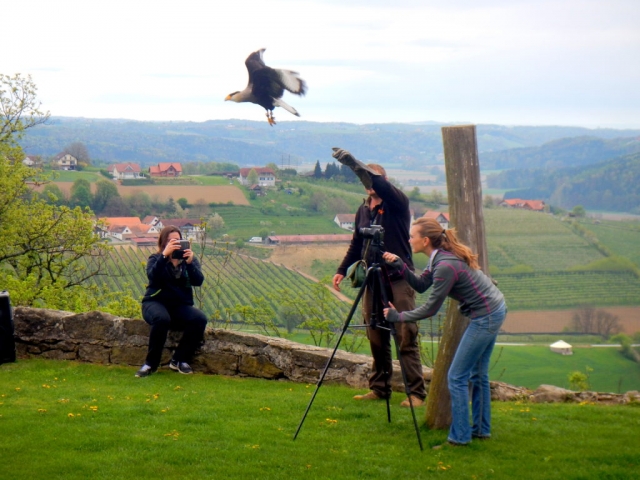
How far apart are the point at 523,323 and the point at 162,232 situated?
3922cm

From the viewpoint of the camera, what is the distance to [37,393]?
7.15 metres

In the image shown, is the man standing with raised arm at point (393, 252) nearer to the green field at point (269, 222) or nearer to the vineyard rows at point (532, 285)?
the vineyard rows at point (532, 285)

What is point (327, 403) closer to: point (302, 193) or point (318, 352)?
point (318, 352)

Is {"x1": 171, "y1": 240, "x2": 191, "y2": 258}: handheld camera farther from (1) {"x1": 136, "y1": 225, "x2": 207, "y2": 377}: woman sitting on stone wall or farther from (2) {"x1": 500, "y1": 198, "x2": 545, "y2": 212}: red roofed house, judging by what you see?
(2) {"x1": 500, "y1": 198, "x2": 545, "y2": 212}: red roofed house

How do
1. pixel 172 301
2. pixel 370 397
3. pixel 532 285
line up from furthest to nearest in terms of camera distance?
pixel 532 285, pixel 172 301, pixel 370 397

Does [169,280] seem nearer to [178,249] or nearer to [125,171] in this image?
[178,249]

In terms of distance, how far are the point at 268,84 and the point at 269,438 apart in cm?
284

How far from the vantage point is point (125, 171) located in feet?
131

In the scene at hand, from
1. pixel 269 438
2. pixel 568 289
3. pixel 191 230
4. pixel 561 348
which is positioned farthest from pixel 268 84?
pixel 568 289

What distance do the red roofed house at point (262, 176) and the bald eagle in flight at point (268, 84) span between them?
1394 inches

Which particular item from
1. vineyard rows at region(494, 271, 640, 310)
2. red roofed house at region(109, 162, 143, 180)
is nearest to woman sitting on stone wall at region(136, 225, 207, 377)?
red roofed house at region(109, 162, 143, 180)

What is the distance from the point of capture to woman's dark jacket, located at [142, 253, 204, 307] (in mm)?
7668

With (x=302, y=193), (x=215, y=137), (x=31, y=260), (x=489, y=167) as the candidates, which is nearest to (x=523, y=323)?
(x=302, y=193)

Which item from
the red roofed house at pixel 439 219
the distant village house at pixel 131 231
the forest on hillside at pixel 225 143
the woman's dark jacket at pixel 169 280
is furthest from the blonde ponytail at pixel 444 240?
the forest on hillside at pixel 225 143
